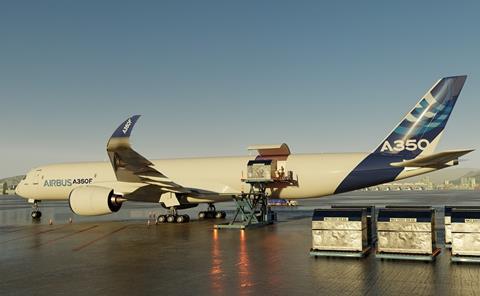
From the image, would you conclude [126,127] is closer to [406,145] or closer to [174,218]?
[174,218]

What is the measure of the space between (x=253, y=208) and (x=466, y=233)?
13.1 metres

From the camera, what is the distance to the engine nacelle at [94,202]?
943 inches

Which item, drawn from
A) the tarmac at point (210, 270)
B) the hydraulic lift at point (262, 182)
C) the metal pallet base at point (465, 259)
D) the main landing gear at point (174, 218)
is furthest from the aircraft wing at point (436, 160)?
the main landing gear at point (174, 218)

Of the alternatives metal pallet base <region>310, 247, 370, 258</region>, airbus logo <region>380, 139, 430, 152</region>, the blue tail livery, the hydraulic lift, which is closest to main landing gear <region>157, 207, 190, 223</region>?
the hydraulic lift

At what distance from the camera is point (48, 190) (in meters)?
30.8

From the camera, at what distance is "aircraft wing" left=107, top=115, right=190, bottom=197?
20984 mm

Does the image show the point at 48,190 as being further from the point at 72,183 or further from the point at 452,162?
the point at 452,162

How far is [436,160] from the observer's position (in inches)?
767

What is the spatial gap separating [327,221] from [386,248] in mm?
1931

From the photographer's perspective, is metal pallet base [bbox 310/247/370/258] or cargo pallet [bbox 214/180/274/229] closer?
metal pallet base [bbox 310/247/370/258]

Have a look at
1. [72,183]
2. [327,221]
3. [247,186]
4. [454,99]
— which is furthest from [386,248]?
[72,183]

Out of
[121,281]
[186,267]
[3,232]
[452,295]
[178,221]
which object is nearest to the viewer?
[452,295]

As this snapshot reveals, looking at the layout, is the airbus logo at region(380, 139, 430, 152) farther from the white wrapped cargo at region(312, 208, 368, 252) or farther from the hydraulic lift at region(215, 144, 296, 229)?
the white wrapped cargo at region(312, 208, 368, 252)

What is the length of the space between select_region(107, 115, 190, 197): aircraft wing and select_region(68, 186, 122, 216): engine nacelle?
1.45 meters
